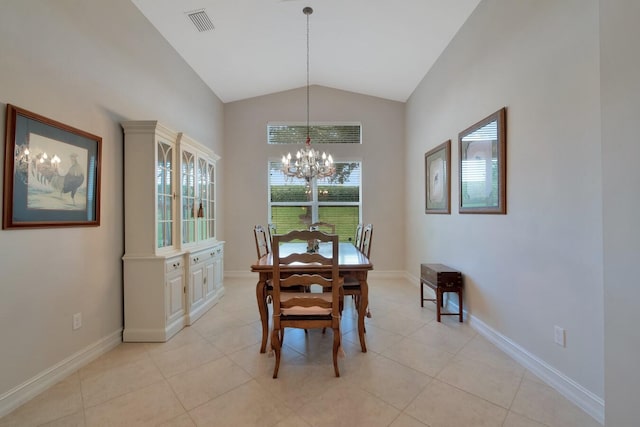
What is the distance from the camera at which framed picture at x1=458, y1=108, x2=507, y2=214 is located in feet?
7.68

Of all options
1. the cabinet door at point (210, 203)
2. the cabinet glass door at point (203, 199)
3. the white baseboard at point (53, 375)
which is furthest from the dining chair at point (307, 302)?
the cabinet door at point (210, 203)

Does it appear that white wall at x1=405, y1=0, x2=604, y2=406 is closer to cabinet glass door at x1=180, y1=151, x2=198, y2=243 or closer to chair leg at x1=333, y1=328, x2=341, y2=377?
chair leg at x1=333, y1=328, x2=341, y2=377

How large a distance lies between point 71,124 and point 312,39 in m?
2.90

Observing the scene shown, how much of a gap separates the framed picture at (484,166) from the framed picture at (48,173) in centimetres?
358

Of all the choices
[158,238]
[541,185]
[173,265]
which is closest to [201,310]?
[173,265]

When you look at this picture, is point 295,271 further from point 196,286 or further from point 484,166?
point 484,166

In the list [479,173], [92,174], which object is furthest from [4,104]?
[479,173]

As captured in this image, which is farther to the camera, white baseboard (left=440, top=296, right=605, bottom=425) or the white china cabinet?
the white china cabinet

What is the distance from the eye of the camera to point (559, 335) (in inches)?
69.9

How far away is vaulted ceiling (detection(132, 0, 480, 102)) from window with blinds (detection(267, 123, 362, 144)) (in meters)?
0.74

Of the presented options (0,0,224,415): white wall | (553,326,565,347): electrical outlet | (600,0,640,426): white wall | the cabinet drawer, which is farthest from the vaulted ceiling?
(553,326,565,347): electrical outlet

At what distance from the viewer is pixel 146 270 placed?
252 centimetres

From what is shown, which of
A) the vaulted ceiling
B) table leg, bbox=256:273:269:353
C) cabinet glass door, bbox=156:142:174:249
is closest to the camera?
table leg, bbox=256:273:269:353

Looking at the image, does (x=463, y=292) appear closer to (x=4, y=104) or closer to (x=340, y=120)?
(x=340, y=120)
